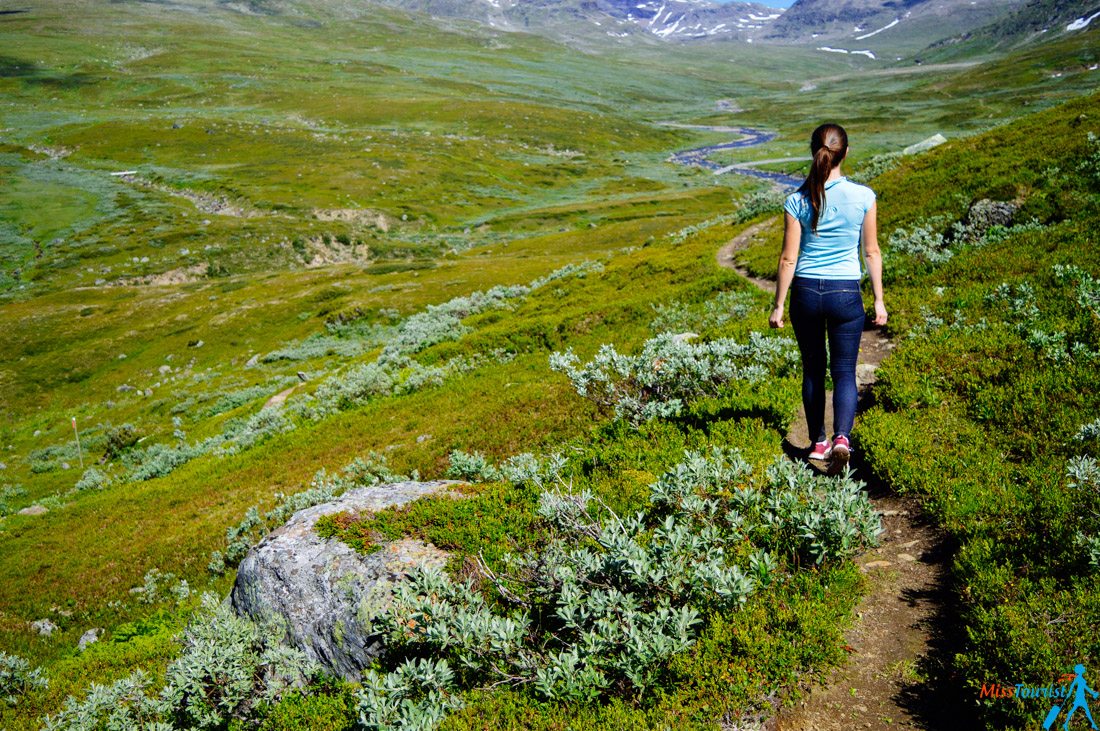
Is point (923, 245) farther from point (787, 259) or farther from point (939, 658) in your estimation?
point (939, 658)

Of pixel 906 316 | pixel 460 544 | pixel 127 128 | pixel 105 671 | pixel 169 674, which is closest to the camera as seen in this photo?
pixel 169 674

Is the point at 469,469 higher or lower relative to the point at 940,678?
lower

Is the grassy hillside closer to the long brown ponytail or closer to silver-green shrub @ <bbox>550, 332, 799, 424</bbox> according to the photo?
silver-green shrub @ <bbox>550, 332, 799, 424</bbox>

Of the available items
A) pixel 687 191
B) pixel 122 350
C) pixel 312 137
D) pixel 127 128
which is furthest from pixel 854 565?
pixel 127 128

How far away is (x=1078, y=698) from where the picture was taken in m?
4.04

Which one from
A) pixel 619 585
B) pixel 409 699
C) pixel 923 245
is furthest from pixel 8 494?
pixel 923 245

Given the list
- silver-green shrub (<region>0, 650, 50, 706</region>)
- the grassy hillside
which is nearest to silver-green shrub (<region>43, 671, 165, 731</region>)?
silver-green shrub (<region>0, 650, 50, 706</region>)

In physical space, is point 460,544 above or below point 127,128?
below

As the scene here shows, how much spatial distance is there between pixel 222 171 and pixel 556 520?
14278cm

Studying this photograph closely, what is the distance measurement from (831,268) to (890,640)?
170 inches

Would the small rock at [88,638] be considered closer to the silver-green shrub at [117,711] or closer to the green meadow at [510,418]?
the green meadow at [510,418]

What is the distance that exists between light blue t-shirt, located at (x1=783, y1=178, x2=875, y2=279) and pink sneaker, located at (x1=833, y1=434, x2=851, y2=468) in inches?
85.7

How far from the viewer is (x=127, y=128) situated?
152625mm

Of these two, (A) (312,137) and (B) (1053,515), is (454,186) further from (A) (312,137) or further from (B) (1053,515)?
(B) (1053,515)
